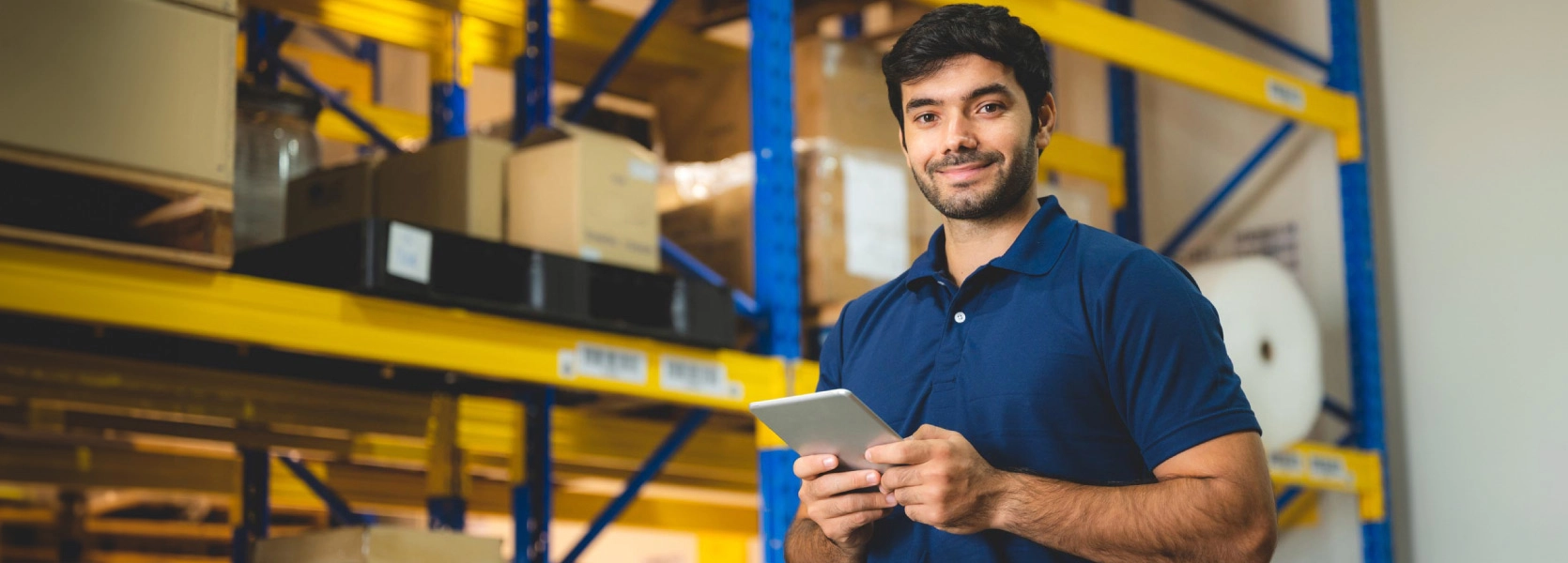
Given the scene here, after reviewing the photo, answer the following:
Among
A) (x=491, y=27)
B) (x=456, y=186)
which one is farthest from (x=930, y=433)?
(x=491, y=27)

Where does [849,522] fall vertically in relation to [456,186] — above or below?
below

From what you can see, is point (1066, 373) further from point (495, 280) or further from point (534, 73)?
point (534, 73)

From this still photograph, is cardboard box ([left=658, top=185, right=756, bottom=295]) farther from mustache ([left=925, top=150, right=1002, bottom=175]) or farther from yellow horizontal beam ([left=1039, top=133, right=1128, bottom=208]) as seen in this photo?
mustache ([left=925, top=150, right=1002, bottom=175])

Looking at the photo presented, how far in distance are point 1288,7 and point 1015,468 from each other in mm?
5644

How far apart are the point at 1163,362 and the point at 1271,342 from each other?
4167 millimetres

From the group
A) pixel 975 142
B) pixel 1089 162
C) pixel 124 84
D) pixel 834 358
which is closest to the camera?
pixel 975 142

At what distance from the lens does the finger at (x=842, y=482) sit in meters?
1.77

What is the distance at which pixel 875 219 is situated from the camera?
4.70 meters

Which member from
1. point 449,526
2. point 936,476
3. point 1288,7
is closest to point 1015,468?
point 936,476

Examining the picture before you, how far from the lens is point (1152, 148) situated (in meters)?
7.29

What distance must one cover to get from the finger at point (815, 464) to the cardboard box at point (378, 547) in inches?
72.8

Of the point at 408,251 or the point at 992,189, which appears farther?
the point at 408,251

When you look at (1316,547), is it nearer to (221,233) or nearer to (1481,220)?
(1481,220)

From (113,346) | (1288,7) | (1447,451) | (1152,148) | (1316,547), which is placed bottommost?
(1316,547)
